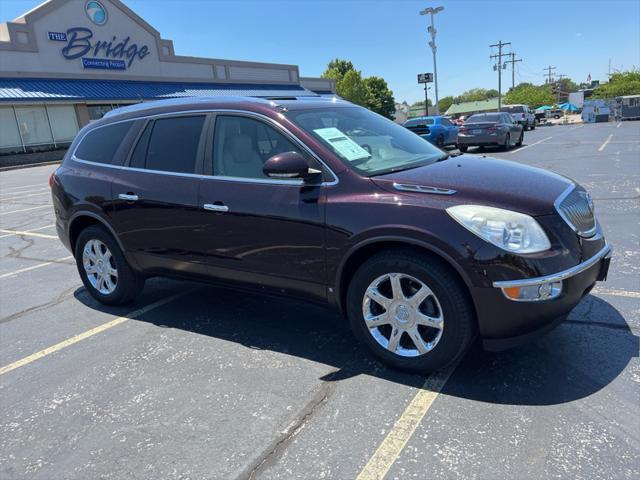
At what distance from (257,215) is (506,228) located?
66.2 inches

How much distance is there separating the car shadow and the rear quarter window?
1444 millimetres

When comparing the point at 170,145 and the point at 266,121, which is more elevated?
the point at 266,121

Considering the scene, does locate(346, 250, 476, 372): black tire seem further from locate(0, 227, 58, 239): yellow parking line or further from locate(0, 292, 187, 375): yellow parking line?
locate(0, 227, 58, 239): yellow parking line

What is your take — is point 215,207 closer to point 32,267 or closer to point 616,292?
point 616,292

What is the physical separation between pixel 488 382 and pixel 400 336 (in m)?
0.59

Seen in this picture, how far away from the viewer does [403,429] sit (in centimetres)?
272

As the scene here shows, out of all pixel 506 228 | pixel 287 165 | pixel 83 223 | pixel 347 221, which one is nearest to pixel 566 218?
pixel 506 228

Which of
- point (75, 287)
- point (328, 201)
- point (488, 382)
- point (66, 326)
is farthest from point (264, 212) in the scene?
point (75, 287)

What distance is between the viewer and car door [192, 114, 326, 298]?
344 cm

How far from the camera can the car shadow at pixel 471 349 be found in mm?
3029

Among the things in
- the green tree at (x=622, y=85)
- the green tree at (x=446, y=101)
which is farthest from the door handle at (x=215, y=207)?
the green tree at (x=446, y=101)

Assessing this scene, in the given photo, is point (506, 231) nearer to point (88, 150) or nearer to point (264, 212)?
point (264, 212)

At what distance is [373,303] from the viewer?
3.28 meters

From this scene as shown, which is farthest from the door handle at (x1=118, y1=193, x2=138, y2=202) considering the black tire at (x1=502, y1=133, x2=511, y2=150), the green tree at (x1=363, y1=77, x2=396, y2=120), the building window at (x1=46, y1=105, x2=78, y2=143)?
the green tree at (x1=363, y1=77, x2=396, y2=120)
